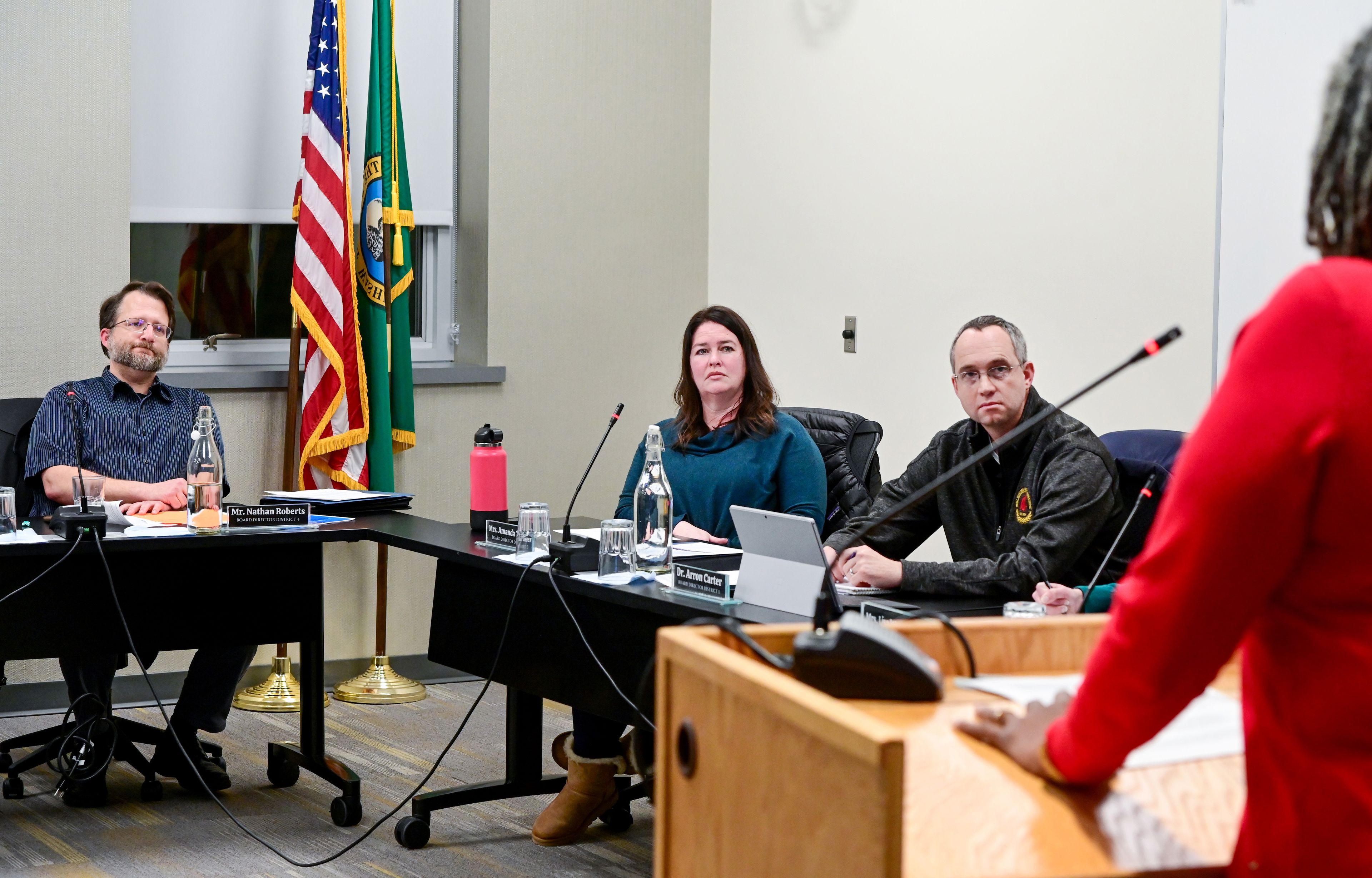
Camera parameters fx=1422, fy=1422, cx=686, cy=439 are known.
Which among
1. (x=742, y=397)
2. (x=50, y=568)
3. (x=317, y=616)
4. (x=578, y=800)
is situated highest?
(x=742, y=397)

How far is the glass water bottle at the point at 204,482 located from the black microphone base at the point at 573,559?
0.83m

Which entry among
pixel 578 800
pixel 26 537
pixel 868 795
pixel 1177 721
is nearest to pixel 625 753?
pixel 578 800

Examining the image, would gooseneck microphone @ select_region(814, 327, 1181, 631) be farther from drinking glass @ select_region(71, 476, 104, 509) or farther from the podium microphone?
drinking glass @ select_region(71, 476, 104, 509)

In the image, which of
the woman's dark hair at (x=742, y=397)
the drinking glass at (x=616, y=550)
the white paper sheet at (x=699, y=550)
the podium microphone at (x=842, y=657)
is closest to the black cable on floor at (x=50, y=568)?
the drinking glass at (x=616, y=550)

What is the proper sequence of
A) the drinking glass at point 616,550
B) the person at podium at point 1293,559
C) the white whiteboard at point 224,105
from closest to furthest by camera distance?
1. the person at podium at point 1293,559
2. the drinking glass at point 616,550
3. the white whiteboard at point 224,105

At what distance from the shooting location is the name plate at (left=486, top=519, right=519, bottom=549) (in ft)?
9.58

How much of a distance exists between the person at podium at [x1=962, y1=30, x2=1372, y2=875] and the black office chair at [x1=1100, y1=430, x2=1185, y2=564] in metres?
1.66

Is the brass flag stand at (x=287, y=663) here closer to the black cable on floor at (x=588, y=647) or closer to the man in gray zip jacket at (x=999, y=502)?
the black cable on floor at (x=588, y=647)

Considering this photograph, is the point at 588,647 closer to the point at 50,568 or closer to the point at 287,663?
the point at 50,568

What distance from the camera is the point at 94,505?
2910mm

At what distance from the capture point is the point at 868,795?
85 cm

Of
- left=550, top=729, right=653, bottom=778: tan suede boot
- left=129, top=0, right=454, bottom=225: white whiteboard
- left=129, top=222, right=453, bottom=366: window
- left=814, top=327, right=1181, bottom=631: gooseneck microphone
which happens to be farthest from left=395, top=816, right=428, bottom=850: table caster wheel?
left=129, top=0, right=454, bottom=225: white whiteboard

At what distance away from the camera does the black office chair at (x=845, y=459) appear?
3.34 m

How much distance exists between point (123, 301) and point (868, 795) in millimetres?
3171
